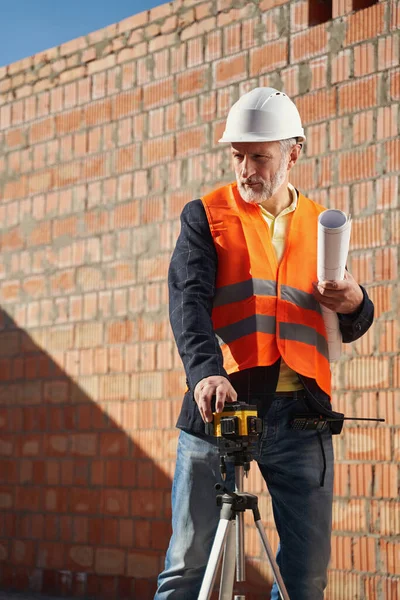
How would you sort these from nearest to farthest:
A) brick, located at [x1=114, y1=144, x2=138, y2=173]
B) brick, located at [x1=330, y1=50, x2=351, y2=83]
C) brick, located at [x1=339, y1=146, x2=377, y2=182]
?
brick, located at [x1=339, y1=146, x2=377, y2=182] < brick, located at [x1=330, y1=50, x2=351, y2=83] < brick, located at [x1=114, y1=144, x2=138, y2=173]

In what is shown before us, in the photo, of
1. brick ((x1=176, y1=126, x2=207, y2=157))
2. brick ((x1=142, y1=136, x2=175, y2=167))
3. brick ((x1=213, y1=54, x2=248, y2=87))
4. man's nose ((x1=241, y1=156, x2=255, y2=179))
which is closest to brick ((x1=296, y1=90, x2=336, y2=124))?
brick ((x1=213, y1=54, x2=248, y2=87))

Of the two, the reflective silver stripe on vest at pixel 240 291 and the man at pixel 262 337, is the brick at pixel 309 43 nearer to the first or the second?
the man at pixel 262 337

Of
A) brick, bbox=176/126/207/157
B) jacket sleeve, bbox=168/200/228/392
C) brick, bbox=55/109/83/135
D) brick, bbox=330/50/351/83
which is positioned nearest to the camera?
jacket sleeve, bbox=168/200/228/392

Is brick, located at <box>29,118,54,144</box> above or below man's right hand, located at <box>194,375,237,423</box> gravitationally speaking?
above

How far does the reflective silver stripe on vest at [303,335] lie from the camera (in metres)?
3.47

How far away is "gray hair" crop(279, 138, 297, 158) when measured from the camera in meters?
3.57

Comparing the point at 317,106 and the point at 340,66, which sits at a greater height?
the point at 340,66

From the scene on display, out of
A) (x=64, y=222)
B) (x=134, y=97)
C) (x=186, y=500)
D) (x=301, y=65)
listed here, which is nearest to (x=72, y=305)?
(x=64, y=222)

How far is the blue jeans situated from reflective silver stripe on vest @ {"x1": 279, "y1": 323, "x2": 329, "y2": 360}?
0.20 meters

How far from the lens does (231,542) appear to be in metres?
3.08

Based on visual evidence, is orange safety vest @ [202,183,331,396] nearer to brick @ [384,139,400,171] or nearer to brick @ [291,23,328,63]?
brick @ [384,139,400,171]

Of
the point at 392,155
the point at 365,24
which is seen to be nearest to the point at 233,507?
the point at 392,155

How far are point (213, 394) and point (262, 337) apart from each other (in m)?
0.36

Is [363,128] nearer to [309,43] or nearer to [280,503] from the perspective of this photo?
[309,43]
